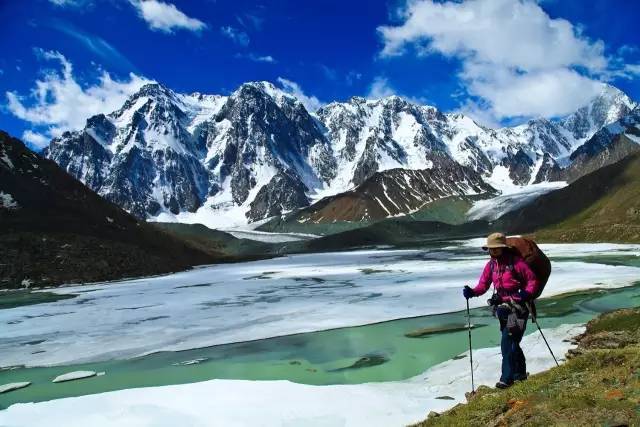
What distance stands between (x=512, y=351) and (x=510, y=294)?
1.33m

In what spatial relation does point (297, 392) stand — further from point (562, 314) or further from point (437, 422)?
point (562, 314)

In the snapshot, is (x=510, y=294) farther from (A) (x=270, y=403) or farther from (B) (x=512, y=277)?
(A) (x=270, y=403)

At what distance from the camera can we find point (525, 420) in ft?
28.9

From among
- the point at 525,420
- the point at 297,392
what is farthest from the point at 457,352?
the point at 525,420

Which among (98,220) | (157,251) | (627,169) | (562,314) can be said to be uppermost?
(627,169)

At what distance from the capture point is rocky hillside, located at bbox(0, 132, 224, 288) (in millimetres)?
72938

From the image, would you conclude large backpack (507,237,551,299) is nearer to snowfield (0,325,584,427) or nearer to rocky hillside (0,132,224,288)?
snowfield (0,325,584,427)

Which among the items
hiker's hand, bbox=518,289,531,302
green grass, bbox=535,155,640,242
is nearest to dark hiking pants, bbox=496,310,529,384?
hiker's hand, bbox=518,289,531,302

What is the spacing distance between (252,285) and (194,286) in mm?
6874

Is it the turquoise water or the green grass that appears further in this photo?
the green grass

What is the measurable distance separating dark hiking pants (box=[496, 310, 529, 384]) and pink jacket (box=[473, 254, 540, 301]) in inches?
19.9

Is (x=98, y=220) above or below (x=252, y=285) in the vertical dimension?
above

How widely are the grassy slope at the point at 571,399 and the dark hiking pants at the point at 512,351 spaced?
0.59 meters

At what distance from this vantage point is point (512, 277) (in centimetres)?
1196
